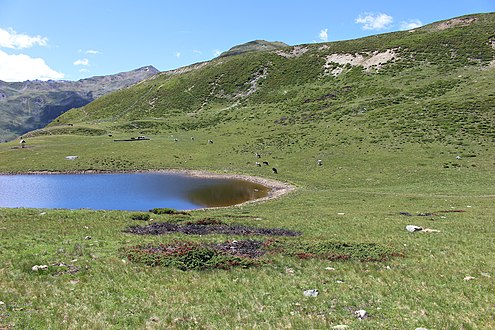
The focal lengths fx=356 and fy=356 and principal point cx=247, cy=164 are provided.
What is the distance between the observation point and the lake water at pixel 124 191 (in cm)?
4825

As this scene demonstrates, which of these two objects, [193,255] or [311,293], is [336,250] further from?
[193,255]

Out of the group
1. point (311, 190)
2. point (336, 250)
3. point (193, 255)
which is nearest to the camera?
point (193, 255)

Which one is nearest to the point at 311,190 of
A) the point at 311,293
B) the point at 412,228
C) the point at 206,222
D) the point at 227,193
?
the point at 227,193

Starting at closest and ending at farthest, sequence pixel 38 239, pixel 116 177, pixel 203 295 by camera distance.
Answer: pixel 203 295 < pixel 38 239 < pixel 116 177

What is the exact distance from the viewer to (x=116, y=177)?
68188 millimetres

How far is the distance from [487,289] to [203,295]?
1173 cm

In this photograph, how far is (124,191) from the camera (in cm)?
5584

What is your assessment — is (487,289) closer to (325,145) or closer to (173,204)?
(173,204)

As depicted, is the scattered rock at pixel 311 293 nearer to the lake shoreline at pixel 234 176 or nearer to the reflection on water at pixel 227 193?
the lake shoreline at pixel 234 176

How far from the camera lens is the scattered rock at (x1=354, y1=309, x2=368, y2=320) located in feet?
40.5

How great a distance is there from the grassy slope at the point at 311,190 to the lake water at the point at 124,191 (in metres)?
7.74

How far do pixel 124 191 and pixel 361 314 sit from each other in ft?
162

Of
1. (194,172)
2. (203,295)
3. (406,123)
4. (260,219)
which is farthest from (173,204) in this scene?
(406,123)

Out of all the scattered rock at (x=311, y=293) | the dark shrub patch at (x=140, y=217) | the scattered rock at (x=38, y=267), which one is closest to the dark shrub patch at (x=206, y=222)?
the dark shrub patch at (x=140, y=217)
